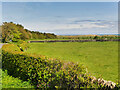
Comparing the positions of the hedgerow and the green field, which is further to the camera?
the green field

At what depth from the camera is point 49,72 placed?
224 inches

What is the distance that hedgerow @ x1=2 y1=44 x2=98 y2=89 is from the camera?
4.70 metres

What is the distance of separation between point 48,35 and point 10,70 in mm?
49602

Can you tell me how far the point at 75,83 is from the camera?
4770 mm

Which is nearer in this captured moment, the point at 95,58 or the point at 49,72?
the point at 49,72

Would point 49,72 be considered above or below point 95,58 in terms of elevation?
above

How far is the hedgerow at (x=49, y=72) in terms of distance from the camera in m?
4.70

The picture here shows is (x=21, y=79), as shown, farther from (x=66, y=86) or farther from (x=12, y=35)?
(x=12, y=35)

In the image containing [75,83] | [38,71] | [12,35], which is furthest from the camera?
[12,35]

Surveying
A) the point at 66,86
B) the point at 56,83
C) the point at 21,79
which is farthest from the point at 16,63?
the point at 66,86

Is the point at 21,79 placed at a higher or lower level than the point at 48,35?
lower

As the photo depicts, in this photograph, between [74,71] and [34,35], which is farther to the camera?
[34,35]

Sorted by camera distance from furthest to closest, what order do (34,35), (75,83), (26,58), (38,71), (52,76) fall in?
1. (34,35)
2. (26,58)
3. (38,71)
4. (52,76)
5. (75,83)

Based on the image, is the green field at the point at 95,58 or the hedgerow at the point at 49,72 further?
the green field at the point at 95,58
